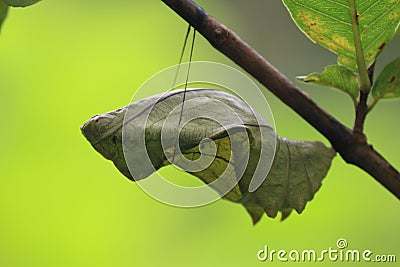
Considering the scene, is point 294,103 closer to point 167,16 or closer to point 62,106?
point 62,106

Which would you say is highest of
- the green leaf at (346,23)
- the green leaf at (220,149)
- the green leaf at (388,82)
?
the green leaf at (346,23)

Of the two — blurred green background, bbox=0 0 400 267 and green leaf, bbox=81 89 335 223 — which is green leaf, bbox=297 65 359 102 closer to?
green leaf, bbox=81 89 335 223

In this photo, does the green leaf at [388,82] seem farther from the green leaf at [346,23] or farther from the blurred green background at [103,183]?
the blurred green background at [103,183]

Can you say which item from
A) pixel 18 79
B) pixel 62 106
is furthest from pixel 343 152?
pixel 18 79

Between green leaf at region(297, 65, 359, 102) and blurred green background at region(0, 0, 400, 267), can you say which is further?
blurred green background at region(0, 0, 400, 267)

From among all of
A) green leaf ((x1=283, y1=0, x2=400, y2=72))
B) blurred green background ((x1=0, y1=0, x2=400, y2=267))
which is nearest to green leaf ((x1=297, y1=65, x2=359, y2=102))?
green leaf ((x1=283, y1=0, x2=400, y2=72))

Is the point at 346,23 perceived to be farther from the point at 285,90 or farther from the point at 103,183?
the point at 103,183

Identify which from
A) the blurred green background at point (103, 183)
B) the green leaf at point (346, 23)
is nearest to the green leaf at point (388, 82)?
the green leaf at point (346, 23)
